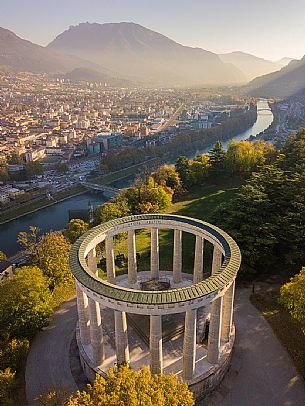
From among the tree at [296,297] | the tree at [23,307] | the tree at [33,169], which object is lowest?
the tree at [33,169]

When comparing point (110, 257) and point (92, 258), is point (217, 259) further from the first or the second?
point (92, 258)

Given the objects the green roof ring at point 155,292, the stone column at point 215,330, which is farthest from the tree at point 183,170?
the stone column at point 215,330

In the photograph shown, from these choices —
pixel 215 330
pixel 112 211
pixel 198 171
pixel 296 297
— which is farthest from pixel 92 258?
pixel 198 171

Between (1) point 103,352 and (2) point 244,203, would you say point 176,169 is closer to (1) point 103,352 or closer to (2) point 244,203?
(2) point 244,203

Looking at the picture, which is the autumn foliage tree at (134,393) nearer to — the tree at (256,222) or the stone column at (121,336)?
the stone column at (121,336)

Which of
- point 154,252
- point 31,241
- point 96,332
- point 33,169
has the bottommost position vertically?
point 33,169

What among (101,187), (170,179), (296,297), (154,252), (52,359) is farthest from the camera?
(101,187)
